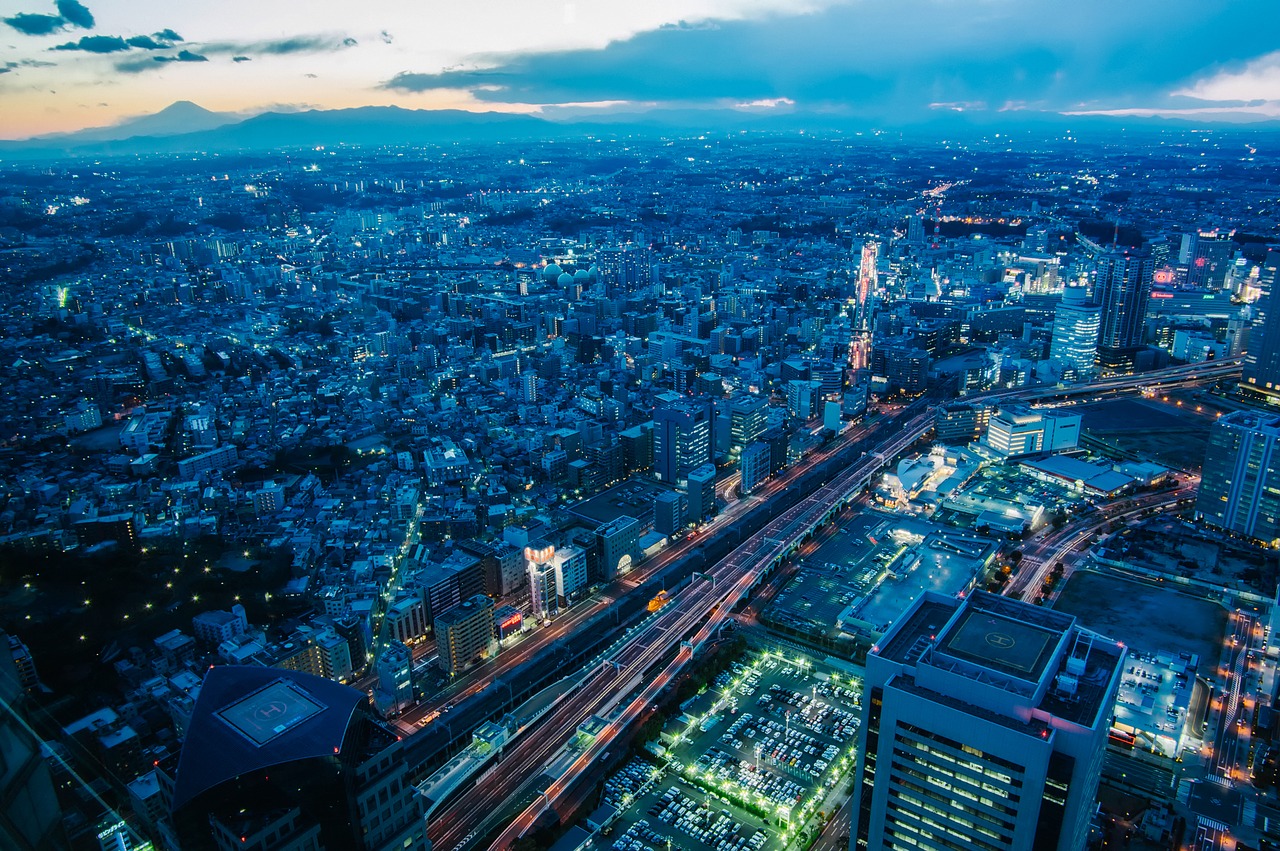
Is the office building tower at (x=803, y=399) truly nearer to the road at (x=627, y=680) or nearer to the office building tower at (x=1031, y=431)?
the office building tower at (x=1031, y=431)

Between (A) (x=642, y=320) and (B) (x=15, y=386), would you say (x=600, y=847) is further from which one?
(A) (x=642, y=320)

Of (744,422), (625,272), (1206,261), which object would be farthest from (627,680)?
(1206,261)

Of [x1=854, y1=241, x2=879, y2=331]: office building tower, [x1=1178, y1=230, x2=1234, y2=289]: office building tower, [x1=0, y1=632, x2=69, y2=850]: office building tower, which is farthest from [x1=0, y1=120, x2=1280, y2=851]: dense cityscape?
[x1=854, y1=241, x2=879, y2=331]: office building tower

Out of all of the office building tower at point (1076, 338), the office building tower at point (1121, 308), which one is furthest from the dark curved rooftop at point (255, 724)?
the office building tower at point (1121, 308)

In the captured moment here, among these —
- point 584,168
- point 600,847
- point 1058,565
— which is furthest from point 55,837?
point 584,168

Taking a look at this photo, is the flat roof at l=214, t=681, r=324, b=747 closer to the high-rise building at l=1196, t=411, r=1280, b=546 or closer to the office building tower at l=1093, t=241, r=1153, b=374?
the high-rise building at l=1196, t=411, r=1280, b=546
